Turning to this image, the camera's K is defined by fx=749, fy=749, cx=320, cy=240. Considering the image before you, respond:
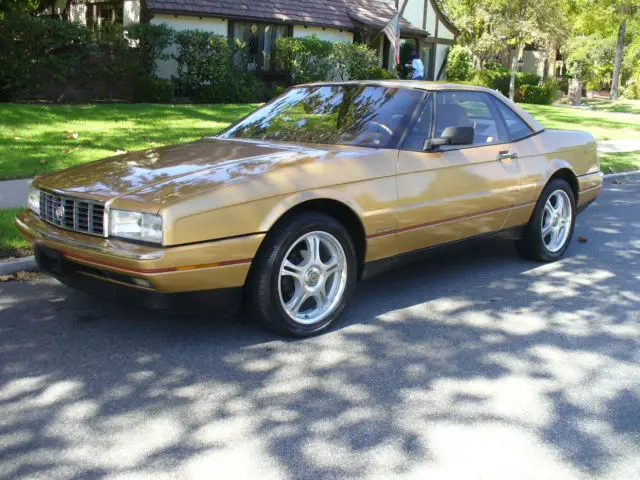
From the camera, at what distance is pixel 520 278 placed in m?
6.12

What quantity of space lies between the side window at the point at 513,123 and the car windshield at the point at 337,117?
3.45ft

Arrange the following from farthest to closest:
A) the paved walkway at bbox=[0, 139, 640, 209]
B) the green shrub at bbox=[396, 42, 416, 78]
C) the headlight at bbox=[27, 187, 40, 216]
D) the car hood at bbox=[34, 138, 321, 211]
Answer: the green shrub at bbox=[396, 42, 416, 78] → the paved walkway at bbox=[0, 139, 640, 209] → the headlight at bbox=[27, 187, 40, 216] → the car hood at bbox=[34, 138, 321, 211]

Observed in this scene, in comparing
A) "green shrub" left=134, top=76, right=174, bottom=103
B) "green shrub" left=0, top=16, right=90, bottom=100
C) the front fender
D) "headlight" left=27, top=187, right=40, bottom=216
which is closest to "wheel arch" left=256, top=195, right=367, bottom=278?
the front fender

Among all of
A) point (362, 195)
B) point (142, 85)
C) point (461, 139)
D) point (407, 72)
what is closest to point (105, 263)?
point (362, 195)

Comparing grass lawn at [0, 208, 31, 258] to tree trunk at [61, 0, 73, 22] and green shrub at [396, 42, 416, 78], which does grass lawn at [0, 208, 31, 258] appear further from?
green shrub at [396, 42, 416, 78]

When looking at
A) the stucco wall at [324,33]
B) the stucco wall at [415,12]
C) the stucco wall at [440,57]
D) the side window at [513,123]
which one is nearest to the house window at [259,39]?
the stucco wall at [324,33]

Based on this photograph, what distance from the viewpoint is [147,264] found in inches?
154

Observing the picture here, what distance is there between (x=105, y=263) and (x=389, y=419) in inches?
68.0

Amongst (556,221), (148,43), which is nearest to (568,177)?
(556,221)

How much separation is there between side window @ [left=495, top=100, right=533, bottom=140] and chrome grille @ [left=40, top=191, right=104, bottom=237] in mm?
3465

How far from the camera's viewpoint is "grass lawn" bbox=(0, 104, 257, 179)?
9.97 m

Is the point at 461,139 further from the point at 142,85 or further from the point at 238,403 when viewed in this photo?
the point at 142,85

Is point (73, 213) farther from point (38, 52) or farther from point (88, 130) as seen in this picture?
point (38, 52)

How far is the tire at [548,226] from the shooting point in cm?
634
